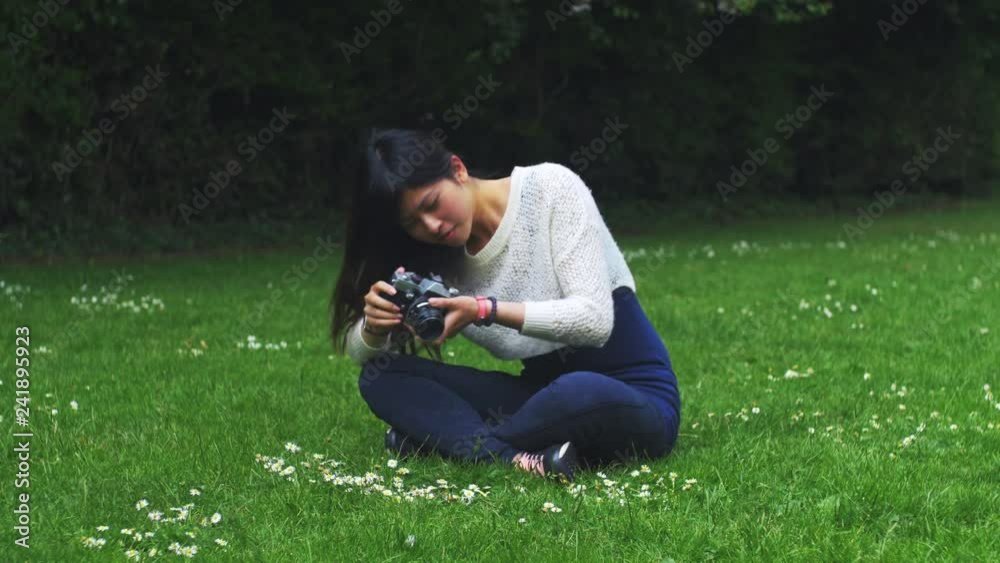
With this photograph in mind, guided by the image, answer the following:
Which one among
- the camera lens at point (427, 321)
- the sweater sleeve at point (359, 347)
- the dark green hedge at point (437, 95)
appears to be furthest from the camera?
the dark green hedge at point (437, 95)

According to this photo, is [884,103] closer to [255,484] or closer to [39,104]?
[39,104]

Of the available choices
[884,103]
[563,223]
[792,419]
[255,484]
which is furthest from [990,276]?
[884,103]

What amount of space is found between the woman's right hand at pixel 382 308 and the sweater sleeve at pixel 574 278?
0.48m

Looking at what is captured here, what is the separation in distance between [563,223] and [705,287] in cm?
639

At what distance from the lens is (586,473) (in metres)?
4.68

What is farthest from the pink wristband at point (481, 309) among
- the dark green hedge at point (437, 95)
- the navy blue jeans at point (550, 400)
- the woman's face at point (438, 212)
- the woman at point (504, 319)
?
the dark green hedge at point (437, 95)

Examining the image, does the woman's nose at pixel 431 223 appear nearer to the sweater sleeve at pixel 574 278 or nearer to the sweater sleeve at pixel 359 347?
the sweater sleeve at pixel 574 278

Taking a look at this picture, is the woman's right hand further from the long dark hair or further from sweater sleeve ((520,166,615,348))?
sweater sleeve ((520,166,615,348))

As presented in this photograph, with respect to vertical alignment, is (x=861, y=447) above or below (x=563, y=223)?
below

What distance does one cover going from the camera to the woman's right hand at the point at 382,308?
4.56 metres

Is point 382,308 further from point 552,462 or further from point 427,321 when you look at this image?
point 552,462

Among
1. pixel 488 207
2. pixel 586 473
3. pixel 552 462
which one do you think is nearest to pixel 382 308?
pixel 488 207

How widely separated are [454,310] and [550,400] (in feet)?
1.77

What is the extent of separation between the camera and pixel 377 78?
16594 millimetres
